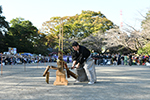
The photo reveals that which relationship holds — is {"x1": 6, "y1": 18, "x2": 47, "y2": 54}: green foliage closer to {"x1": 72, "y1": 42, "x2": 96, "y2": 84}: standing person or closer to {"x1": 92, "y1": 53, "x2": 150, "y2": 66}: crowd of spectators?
{"x1": 92, "y1": 53, "x2": 150, "y2": 66}: crowd of spectators

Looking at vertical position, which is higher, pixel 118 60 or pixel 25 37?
pixel 25 37

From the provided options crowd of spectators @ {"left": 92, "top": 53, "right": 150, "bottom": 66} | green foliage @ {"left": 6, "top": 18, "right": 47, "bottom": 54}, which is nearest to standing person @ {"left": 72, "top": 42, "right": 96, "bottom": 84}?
crowd of spectators @ {"left": 92, "top": 53, "right": 150, "bottom": 66}

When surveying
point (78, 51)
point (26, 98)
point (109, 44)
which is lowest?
point (26, 98)

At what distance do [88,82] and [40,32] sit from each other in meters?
59.6

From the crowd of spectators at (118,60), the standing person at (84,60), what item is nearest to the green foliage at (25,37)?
the crowd of spectators at (118,60)

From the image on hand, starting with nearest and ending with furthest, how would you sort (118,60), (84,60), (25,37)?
1. (84,60)
2. (118,60)
3. (25,37)

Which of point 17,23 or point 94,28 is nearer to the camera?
point 94,28

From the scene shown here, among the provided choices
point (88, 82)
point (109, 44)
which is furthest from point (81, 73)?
point (109, 44)

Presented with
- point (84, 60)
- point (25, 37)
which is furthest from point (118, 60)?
point (25, 37)

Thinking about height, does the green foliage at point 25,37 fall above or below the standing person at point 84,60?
above

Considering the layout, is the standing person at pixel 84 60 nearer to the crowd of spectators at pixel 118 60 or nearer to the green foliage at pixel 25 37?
the crowd of spectators at pixel 118 60

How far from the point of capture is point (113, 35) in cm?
5159

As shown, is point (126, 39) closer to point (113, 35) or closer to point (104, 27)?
point (113, 35)

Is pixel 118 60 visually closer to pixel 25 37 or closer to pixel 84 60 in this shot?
pixel 84 60
